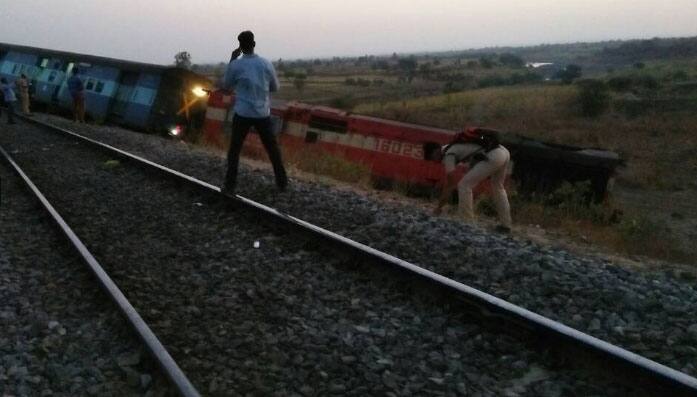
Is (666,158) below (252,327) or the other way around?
below

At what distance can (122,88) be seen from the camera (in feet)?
78.7

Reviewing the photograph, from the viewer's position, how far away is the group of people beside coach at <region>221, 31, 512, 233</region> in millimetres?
7641

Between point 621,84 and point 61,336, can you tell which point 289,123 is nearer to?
point 61,336

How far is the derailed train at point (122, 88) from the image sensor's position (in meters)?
22.1

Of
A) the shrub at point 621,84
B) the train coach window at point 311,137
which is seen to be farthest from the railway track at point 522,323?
the shrub at point 621,84

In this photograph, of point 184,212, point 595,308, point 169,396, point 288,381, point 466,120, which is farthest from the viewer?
point 466,120

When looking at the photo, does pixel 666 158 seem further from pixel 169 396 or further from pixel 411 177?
pixel 169 396

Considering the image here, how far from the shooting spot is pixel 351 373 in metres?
3.59

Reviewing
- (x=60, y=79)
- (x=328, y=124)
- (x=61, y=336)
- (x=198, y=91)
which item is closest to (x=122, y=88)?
(x=198, y=91)

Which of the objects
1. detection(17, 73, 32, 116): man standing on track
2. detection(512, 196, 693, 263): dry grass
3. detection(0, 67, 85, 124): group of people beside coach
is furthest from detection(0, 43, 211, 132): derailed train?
detection(512, 196, 693, 263): dry grass

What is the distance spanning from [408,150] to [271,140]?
6605 mm

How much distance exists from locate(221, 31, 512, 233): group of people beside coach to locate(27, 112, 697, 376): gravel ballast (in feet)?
2.24

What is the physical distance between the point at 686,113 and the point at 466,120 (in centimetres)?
1141

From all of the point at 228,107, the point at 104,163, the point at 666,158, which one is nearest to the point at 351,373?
the point at 104,163
